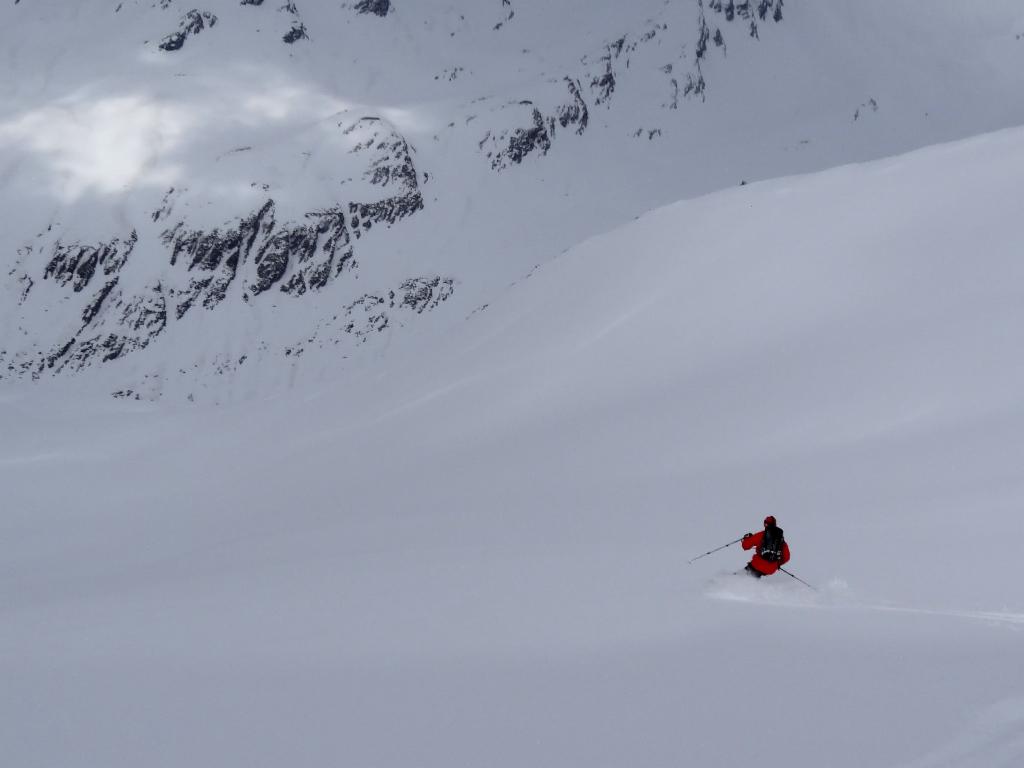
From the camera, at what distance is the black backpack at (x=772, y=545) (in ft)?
20.2

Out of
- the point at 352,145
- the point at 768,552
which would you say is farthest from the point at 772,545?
the point at 352,145

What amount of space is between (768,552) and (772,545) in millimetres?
73

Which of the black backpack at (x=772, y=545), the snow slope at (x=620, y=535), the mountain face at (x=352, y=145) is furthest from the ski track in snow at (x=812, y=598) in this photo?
the mountain face at (x=352, y=145)

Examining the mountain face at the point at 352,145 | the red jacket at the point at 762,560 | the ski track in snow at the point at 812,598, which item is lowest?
the ski track in snow at the point at 812,598

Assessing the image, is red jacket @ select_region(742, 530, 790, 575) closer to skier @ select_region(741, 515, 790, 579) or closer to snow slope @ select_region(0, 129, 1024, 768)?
skier @ select_region(741, 515, 790, 579)

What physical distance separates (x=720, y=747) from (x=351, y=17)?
14236 centimetres

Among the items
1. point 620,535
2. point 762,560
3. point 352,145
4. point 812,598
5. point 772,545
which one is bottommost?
point 812,598

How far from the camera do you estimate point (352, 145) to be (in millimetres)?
99625

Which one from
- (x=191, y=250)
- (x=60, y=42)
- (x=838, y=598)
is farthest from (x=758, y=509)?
(x=60, y=42)

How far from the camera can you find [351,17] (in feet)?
418

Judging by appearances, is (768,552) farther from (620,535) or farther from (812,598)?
(620,535)

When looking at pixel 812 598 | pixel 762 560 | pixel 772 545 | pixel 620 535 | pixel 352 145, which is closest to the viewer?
pixel 812 598

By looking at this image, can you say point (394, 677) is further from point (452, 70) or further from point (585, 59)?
point (585, 59)

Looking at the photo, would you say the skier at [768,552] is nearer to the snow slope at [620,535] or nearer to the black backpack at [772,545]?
the black backpack at [772,545]
